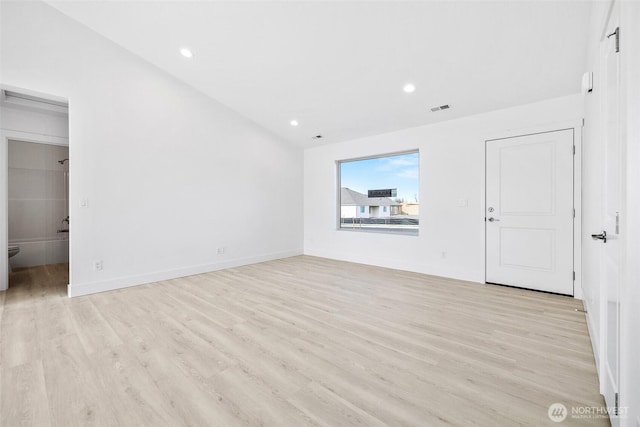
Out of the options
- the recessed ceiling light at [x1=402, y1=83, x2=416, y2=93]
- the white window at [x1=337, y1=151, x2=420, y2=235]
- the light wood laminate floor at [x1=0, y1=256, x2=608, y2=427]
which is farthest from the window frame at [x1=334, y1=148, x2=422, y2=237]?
the light wood laminate floor at [x1=0, y1=256, x2=608, y2=427]

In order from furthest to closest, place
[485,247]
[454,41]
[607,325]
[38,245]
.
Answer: [38,245] → [485,247] → [454,41] → [607,325]

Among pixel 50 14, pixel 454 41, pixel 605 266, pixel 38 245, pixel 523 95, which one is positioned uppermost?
pixel 50 14

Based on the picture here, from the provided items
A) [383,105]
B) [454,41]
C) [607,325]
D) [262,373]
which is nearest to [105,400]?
[262,373]

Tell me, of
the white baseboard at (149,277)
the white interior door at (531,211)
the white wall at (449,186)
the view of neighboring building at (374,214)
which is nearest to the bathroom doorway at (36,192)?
the white baseboard at (149,277)

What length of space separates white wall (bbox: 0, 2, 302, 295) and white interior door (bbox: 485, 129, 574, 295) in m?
4.10

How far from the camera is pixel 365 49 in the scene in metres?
3.15

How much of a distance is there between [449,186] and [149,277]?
4795 millimetres

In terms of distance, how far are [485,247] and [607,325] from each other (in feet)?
8.44

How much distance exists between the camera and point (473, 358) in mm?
1959

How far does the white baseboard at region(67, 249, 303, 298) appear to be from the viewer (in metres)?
3.50

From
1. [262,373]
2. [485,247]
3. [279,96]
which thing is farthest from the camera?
[279,96]

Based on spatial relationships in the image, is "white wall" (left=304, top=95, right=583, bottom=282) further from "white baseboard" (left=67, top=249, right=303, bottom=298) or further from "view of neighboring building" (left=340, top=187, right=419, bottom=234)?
"white baseboard" (left=67, top=249, right=303, bottom=298)

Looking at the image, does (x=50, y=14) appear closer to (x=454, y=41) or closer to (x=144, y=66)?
(x=144, y=66)

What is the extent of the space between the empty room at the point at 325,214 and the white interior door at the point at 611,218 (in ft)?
0.09
